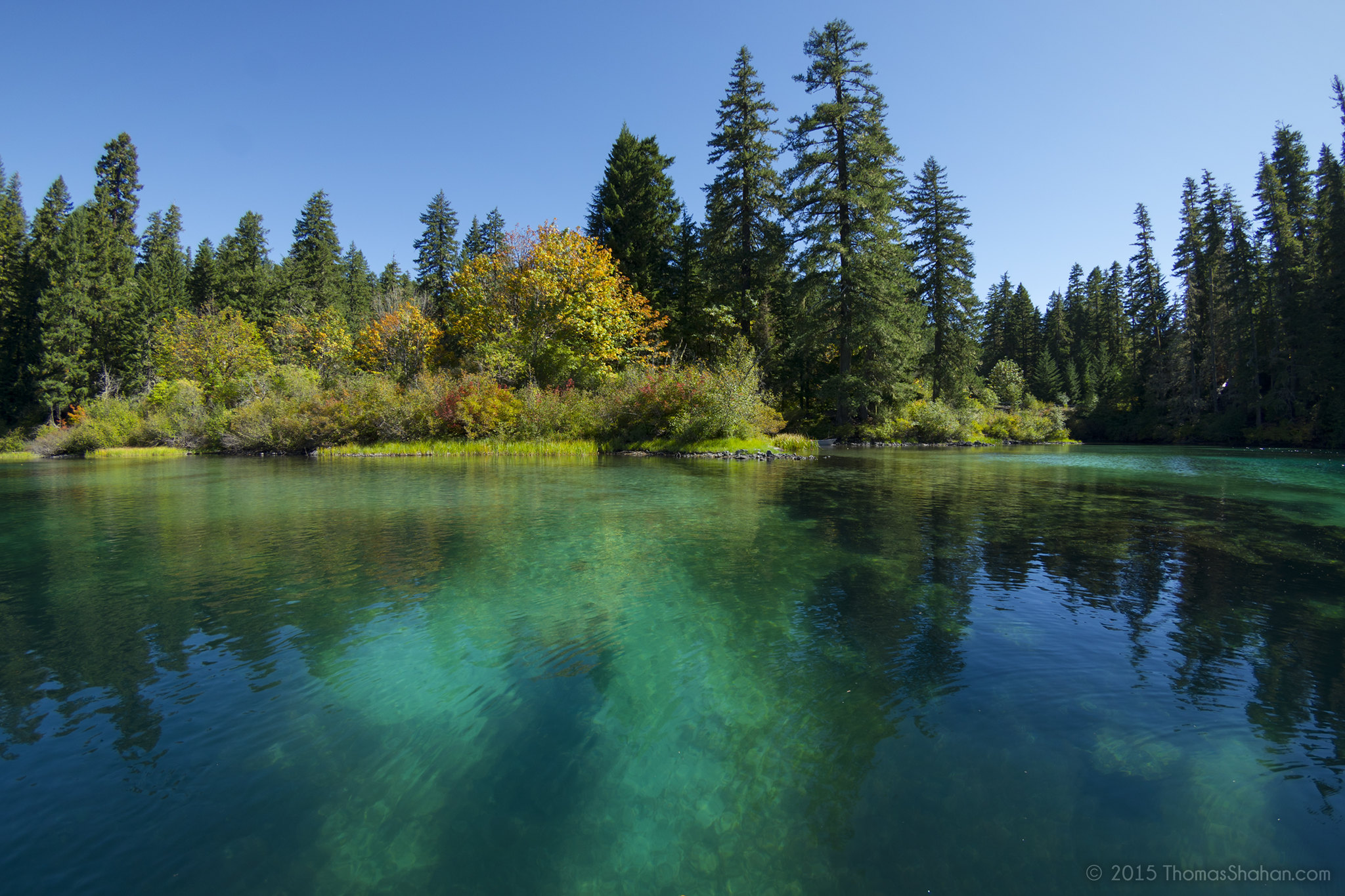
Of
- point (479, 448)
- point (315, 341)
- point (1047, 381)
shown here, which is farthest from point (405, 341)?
point (1047, 381)

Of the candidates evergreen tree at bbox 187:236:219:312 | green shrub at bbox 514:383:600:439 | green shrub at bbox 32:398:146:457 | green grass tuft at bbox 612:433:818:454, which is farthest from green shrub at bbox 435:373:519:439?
evergreen tree at bbox 187:236:219:312

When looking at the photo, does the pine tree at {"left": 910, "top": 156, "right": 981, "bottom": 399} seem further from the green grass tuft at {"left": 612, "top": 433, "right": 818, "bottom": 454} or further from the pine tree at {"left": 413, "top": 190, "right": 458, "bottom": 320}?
the pine tree at {"left": 413, "top": 190, "right": 458, "bottom": 320}

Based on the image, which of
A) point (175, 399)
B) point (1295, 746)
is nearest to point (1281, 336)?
point (1295, 746)

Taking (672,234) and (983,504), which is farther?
(672,234)

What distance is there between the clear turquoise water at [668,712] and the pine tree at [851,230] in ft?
69.9

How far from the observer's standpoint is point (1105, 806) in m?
2.80

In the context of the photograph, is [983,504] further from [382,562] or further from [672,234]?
[672,234]

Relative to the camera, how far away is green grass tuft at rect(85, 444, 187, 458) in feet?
92.8

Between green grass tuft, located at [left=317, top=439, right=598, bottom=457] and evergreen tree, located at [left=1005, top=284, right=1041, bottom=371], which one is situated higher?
evergreen tree, located at [left=1005, top=284, right=1041, bottom=371]

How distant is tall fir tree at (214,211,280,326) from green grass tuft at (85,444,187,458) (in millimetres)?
19706

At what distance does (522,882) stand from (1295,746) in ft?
13.8

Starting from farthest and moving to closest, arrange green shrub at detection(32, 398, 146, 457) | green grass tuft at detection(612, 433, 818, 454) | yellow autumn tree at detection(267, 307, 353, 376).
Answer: yellow autumn tree at detection(267, 307, 353, 376), green shrub at detection(32, 398, 146, 457), green grass tuft at detection(612, 433, 818, 454)

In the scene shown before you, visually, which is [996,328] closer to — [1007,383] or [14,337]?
[1007,383]

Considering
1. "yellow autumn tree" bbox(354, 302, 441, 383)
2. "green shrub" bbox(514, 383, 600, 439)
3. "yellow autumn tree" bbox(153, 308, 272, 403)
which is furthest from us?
"yellow autumn tree" bbox(153, 308, 272, 403)
